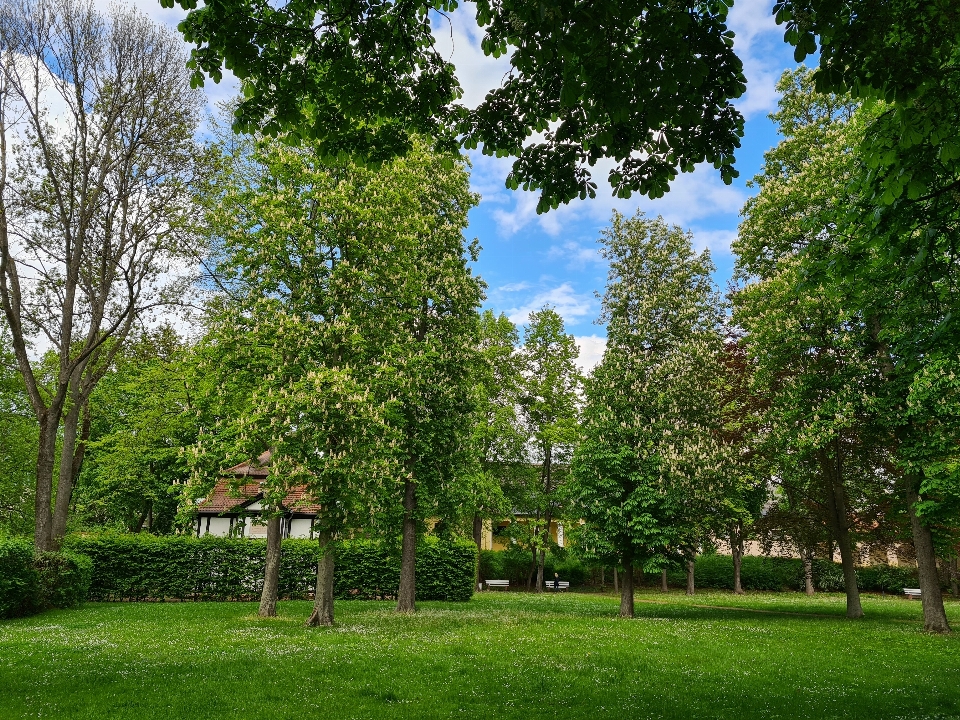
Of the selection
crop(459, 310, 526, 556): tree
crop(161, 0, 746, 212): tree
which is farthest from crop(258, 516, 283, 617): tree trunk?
crop(161, 0, 746, 212): tree

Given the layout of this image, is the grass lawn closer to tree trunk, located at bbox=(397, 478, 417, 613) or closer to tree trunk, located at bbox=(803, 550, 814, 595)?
tree trunk, located at bbox=(397, 478, 417, 613)

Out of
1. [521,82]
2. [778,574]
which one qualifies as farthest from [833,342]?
[778,574]

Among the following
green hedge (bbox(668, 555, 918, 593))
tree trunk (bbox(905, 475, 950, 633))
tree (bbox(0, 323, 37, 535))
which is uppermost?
tree (bbox(0, 323, 37, 535))

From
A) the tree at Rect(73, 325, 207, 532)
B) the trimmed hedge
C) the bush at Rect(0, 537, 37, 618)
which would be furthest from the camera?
the tree at Rect(73, 325, 207, 532)

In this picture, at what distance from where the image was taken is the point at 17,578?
19.2 m

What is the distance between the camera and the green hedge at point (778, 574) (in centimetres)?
4291

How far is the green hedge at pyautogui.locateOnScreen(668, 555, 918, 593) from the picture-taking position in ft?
141

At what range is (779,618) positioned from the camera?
22688 mm

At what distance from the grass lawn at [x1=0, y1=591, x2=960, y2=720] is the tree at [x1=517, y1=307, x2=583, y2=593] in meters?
25.2

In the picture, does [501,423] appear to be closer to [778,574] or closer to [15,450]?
[778,574]

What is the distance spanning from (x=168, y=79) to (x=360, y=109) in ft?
55.8

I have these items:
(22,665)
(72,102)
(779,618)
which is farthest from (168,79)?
(779,618)

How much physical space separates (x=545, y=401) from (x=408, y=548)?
23.3 metres

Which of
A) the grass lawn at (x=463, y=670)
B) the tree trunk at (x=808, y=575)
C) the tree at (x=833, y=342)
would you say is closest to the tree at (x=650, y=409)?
the tree at (x=833, y=342)
